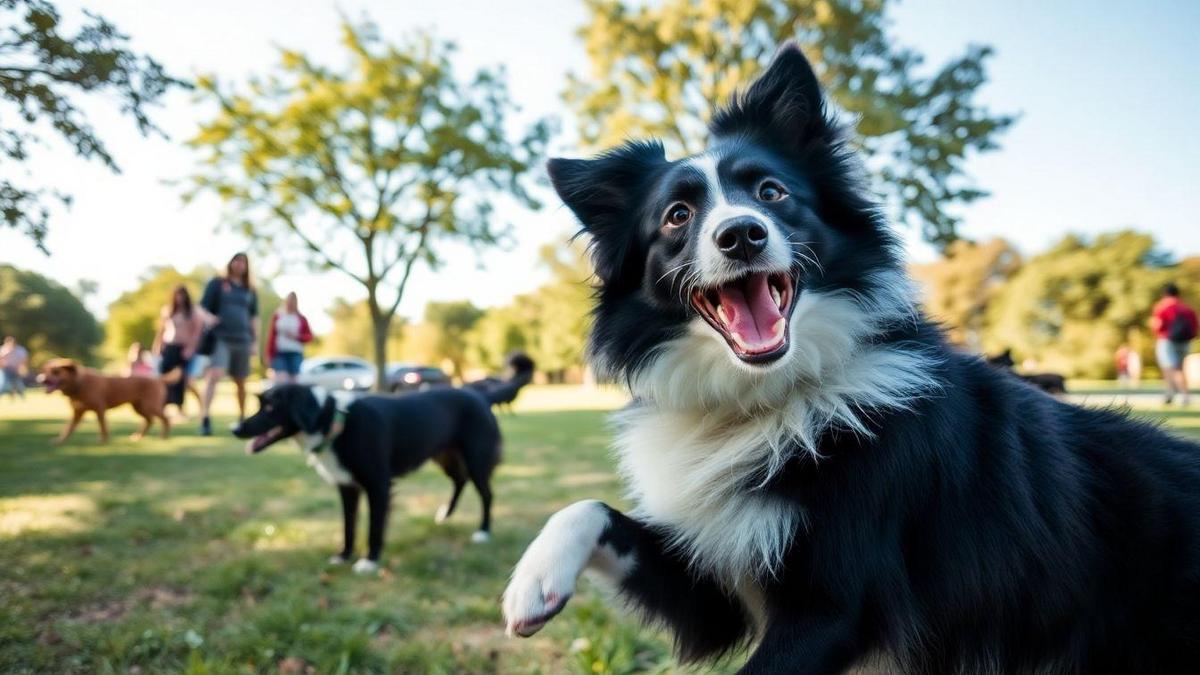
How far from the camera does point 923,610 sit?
5.57ft

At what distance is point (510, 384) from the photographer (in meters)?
6.63

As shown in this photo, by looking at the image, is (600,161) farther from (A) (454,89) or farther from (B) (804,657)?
(A) (454,89)

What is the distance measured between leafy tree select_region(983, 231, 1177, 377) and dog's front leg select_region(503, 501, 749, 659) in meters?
39.7

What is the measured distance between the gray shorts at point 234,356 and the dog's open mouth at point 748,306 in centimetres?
870

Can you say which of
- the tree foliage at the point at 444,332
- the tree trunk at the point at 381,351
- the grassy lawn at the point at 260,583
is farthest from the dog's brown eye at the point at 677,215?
the tree foliage at the point at 444,332

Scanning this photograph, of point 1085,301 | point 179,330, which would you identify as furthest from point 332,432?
point 1085,301

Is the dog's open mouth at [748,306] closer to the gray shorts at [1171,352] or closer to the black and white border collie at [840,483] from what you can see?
the black and white border collie at [840,483]

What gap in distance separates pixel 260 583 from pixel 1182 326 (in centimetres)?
1588

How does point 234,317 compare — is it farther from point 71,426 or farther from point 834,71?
point 834,71

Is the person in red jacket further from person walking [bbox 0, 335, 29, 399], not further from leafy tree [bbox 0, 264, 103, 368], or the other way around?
person walking [bbox 0, 335, 29, 399]

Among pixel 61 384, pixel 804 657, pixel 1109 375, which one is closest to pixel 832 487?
pixel 804 657

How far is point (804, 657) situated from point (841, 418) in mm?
627

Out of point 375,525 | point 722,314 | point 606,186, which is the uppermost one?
point 606,186

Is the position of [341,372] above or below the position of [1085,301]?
below
